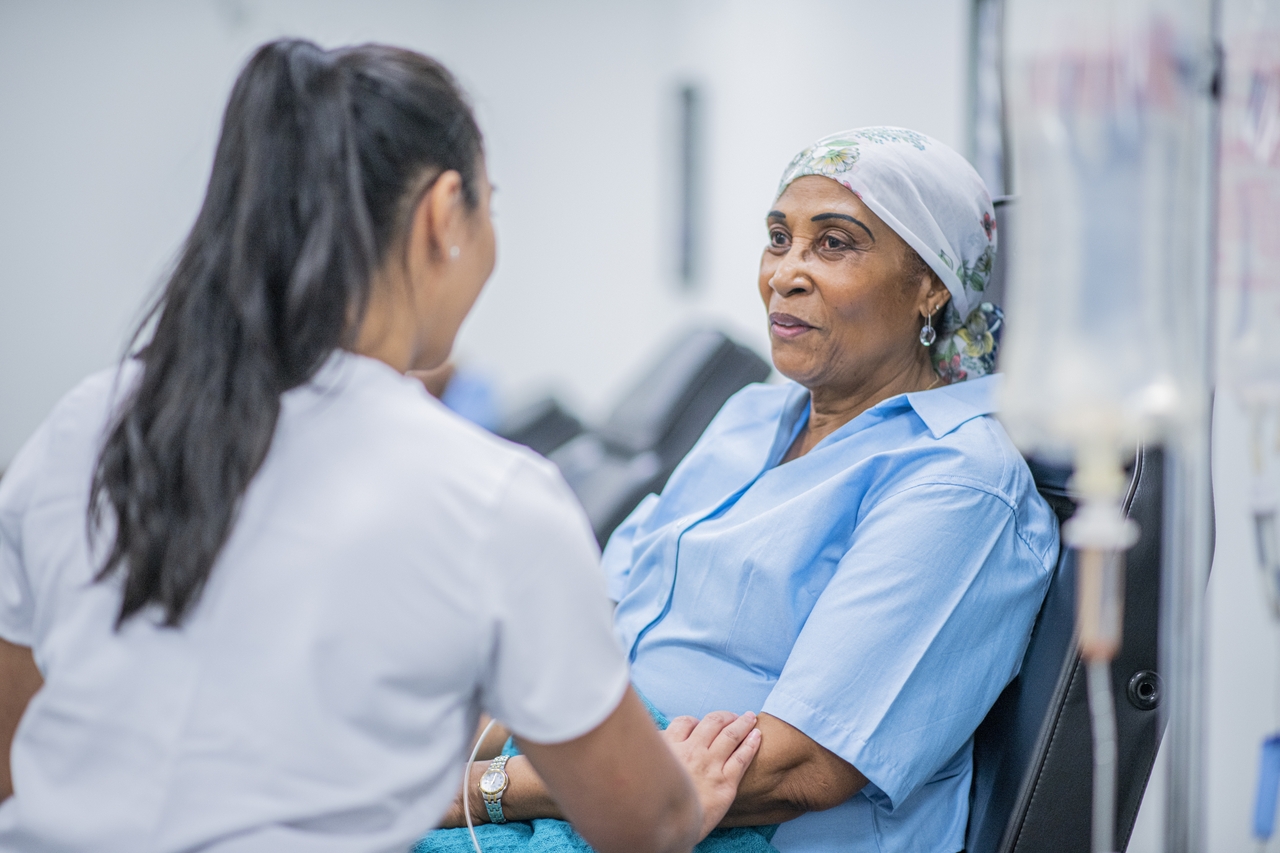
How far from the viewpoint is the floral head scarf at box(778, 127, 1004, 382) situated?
4.43 ft

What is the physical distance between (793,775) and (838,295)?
2.00 ft

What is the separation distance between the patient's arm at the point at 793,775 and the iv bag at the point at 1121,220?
514mm

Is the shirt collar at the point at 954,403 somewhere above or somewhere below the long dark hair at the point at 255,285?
below

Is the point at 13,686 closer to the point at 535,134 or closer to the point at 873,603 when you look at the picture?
the point at 873,603

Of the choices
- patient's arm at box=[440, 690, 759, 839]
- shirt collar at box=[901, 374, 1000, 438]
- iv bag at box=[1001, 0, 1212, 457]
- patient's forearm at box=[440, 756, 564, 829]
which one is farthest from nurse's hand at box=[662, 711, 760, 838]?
iv bag at box=[1001, 0, 1212, 457]

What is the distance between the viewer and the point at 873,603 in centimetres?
115

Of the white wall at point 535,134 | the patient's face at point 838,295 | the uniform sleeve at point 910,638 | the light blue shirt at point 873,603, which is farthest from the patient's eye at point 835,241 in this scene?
the white wall at point 535,134

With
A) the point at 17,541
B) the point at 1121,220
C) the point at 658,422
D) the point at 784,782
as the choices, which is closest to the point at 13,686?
the point at 17,541

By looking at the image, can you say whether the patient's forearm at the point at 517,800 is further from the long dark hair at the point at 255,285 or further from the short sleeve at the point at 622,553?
the long dark hair at the point at 255,285

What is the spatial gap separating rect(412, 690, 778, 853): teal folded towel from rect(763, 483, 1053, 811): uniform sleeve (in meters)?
0.15

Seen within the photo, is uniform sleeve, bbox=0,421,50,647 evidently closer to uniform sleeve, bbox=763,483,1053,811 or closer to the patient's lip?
uniform sleeve, bbox=763,483,1053,811

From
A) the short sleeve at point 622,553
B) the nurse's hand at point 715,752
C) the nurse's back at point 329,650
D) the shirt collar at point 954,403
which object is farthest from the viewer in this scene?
the short sleeve at point 622,553

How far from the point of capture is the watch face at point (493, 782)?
1200 millimetres

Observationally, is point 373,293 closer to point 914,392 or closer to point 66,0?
point 914,392
